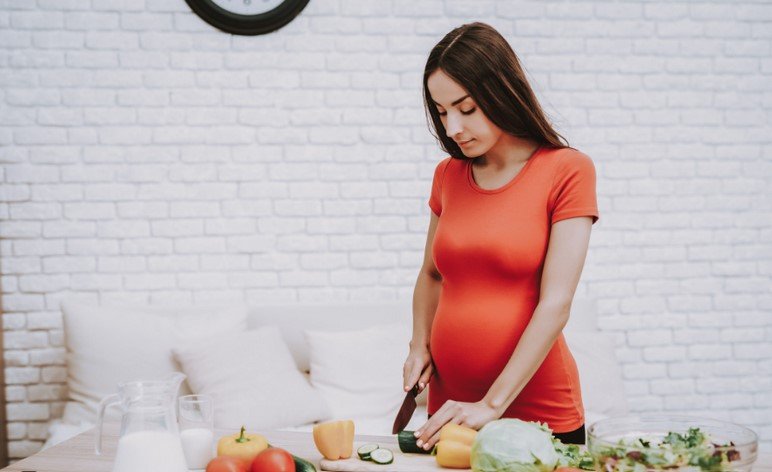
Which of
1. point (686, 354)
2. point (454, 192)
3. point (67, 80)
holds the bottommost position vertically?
point (686, 354)

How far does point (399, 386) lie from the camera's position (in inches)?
98.9

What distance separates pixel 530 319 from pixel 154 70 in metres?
2.03

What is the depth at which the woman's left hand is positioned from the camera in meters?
1.09

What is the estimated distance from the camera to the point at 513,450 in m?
0.91

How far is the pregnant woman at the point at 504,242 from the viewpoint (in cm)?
→ 124

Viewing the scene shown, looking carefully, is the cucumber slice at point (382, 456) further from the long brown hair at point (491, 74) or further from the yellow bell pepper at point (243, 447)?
the long brown hair at point (491, 74)

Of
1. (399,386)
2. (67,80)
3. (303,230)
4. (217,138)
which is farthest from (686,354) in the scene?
(67,80)

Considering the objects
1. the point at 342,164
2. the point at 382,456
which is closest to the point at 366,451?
the point at 382,456

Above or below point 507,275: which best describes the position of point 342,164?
above

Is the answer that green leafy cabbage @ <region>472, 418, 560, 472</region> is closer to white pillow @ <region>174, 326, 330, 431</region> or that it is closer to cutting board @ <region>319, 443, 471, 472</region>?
cutting board @ <region>319, 443, 471, 472</region>

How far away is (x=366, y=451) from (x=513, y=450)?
0.90ft

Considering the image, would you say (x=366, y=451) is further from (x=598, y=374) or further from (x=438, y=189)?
(x=598, y=374)

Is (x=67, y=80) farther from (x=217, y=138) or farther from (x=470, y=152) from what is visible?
(x=470, y=152)

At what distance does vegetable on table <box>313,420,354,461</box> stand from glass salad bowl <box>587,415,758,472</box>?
1.28 feet
